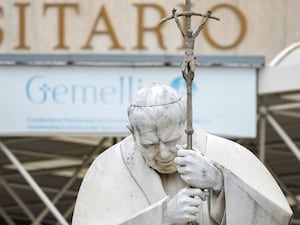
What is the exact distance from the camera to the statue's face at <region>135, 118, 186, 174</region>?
8297 mm

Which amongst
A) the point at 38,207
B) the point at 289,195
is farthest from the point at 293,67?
the point at 38,207

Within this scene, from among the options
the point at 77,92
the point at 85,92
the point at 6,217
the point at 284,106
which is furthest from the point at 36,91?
the point at 6,217

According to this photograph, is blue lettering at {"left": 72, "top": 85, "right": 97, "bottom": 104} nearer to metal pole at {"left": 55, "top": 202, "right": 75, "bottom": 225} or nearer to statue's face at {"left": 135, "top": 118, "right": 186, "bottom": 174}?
metal pole at {"left": 55, "top": 202, "right": 75, "bottom": 225}

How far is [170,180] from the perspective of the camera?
338 inches

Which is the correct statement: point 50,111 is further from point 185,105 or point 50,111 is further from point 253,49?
point 185,105

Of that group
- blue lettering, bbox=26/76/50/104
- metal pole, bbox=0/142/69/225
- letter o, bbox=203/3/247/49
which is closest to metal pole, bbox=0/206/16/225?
metal pole, bbox=0/142/69/225

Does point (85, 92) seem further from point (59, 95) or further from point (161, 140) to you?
point (161, 140)

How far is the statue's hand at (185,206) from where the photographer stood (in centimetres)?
818

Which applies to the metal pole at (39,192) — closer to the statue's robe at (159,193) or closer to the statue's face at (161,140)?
the statue's robe at (159,193)

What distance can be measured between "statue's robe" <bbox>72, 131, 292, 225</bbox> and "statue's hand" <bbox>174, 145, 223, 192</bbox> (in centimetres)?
11

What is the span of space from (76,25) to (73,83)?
1.71 meters

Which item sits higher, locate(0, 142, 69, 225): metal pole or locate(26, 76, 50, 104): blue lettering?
locate(26, 76, 50, 104): blue lettering

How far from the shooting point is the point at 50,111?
22.5 metres

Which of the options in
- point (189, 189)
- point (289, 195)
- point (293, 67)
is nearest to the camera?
point (189, 189)
